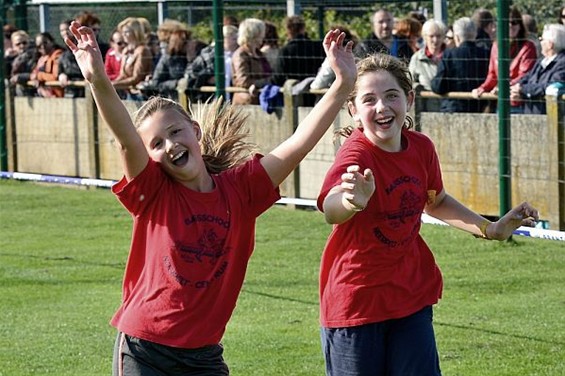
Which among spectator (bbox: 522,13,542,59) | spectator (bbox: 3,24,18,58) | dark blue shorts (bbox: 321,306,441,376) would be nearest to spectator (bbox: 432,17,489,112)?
spectator (bbox: 522,13,542,59)

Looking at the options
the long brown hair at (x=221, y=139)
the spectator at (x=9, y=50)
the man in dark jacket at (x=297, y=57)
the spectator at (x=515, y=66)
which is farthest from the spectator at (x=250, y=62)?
the long brown hair at (x=221, y=139)

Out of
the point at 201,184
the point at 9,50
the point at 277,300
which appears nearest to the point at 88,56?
the point at 201,184

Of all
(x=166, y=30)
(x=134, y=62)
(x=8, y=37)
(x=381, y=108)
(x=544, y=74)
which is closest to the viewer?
(x=381, y=108)

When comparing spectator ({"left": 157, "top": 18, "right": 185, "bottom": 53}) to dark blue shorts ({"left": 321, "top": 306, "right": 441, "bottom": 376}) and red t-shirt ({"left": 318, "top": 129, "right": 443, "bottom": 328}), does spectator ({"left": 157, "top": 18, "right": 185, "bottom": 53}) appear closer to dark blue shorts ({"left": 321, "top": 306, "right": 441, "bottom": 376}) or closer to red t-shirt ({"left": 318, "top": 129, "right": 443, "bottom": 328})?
red t-shirt ({"left": 318, "top": 129, "right": 443, "bottom": 328})

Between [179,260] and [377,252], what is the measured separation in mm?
847

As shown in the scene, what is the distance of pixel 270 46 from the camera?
578 inches

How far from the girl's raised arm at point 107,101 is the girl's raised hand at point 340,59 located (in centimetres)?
77

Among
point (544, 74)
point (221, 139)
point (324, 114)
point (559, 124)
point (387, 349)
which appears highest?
point (544, 74)

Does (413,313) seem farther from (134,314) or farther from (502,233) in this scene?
(134,314)

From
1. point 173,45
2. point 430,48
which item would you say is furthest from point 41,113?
point 430,48

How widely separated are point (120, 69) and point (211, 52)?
194 centimetres

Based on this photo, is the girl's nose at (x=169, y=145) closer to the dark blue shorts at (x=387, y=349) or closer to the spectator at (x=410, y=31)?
the dark blue shorts at (x=387, y=349)

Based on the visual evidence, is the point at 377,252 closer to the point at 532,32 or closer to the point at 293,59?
the point at 532,32

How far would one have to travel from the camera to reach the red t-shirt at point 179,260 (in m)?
4.89
